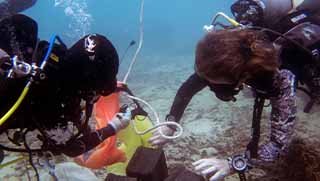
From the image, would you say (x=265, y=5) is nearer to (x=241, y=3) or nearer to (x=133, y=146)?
(x=241, y=3)

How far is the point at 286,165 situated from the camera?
3947mm

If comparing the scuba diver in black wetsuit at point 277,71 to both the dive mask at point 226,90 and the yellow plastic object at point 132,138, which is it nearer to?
the dive mask at point 226,90

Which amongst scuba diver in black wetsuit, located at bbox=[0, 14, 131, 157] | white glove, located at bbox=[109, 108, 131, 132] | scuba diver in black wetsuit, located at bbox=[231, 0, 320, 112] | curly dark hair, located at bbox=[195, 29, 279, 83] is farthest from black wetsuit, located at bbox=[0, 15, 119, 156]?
scuba diver in black wetsuit, located at bbox=[231, 0, 320, 112]

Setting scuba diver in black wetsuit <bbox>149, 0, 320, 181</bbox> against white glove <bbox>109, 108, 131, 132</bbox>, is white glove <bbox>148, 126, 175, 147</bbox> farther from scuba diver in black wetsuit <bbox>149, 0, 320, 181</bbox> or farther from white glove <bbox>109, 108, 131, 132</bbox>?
white glove <bbox>109, 108, 131, 132</bbox>

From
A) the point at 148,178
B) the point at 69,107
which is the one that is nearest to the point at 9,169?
the point at 148,178

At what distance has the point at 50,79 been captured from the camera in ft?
7.43

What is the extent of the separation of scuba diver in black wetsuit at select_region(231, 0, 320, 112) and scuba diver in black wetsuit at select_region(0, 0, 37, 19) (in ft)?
28.0

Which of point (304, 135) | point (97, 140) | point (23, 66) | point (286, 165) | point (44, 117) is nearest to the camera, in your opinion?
point (23, 66)

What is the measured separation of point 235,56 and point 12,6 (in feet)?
32.2

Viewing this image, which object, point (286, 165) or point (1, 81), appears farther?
point (286, 165)

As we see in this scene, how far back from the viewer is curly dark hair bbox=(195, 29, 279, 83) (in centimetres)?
250

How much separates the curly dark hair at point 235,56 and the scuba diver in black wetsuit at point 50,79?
26.5 inches

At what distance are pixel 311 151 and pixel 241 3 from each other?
1824 mm

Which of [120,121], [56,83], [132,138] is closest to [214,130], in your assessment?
[132,138]
